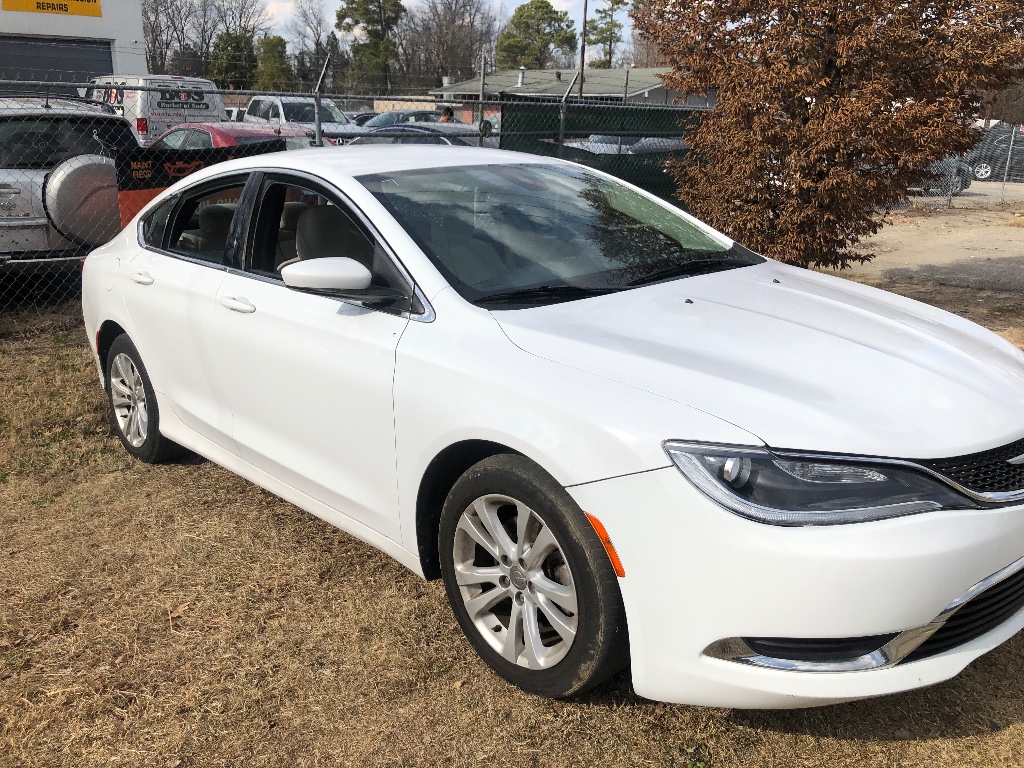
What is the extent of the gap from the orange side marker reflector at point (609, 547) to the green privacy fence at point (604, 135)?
812 cm

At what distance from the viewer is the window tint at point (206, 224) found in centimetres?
397

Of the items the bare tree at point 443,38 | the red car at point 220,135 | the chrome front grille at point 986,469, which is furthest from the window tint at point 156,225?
the bare tree at point 443,38

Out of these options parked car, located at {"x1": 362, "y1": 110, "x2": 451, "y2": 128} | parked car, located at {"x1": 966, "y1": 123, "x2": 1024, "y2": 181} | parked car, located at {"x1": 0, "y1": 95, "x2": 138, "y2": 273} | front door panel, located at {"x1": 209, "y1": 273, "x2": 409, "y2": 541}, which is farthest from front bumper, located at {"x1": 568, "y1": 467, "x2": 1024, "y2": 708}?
parked car, located at {"x1": 966, "y1": 123, "x2": 1024, "y2": 181}

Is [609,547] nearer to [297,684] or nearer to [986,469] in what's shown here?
[986,469]

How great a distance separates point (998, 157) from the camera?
28.6 metres

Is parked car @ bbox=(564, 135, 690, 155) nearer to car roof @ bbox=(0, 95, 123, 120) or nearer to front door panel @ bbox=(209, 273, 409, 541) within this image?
car roof @ bbox=(0, 95, 123, 120)

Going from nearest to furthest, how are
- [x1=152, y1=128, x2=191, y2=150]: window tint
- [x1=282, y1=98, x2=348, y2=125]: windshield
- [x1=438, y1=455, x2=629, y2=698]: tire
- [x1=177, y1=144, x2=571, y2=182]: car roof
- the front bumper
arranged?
the front bumper
[x1=438, y1=455, x2=629, y2=698]: tire
[x1=177, y1=144, x2=571, y2=182]: car roof
[x1=152, y1=128, x2=191, y2=150]: window tint
[x1=282, y1=98, x2=348, y2=125]: windshield

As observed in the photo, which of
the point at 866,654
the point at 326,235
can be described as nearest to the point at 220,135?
the point at 326,235

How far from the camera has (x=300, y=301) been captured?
3.40 m

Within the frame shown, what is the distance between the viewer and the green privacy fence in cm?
1059

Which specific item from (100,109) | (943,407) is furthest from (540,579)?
(100,109)

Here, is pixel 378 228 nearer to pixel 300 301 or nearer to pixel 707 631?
pixel 300 301

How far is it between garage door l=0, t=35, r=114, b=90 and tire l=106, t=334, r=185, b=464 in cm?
2018

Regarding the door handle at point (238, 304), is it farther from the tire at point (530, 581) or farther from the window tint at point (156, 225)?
the tire at point (530, 581)
